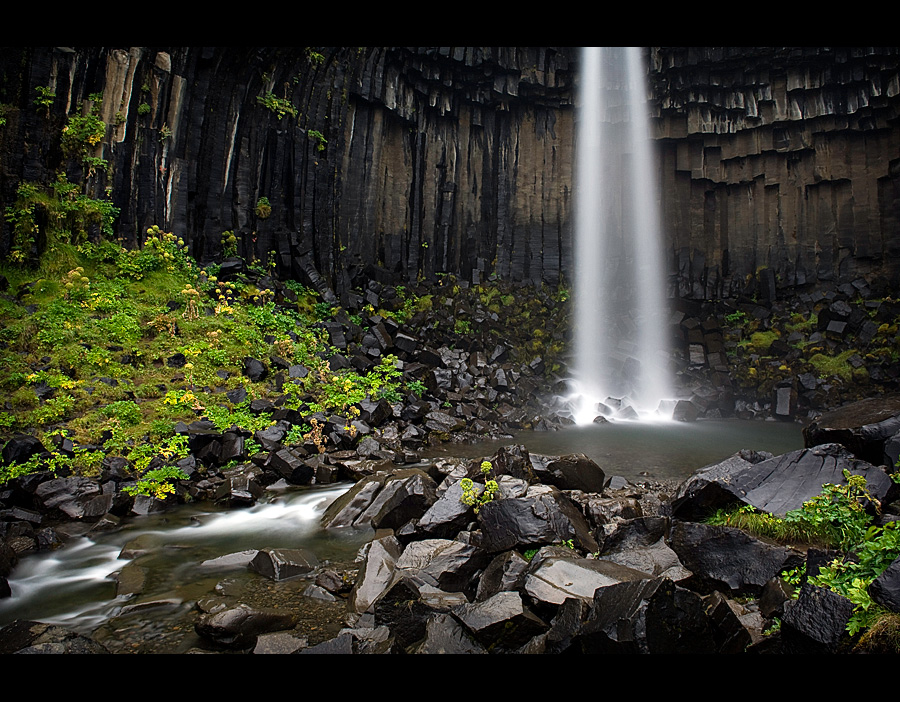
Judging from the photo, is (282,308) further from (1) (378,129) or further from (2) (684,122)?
(2) (684,122)

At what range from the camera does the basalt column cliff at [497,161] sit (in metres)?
17.9

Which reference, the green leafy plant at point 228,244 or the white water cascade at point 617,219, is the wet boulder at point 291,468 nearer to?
the green leafy plant at point 228,244

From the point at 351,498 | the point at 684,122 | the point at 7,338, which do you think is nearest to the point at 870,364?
the point at 684,122

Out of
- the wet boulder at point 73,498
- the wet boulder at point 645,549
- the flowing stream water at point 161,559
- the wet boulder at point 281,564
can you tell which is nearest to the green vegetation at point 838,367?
the wet boulder at point 645,549

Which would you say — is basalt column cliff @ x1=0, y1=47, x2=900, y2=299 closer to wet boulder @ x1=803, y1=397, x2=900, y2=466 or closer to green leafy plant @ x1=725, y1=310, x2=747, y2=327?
green leafy plant @ x1=725, y1=310, x2=747, y2=327

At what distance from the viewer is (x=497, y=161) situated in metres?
25.6

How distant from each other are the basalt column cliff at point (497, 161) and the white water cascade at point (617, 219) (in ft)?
2.40

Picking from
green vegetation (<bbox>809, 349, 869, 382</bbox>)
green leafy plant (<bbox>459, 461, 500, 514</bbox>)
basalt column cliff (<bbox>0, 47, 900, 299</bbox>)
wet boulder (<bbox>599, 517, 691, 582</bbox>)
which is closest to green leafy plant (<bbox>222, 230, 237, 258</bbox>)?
basalt column cliff (<bbox>0, 47, 900, 299</bbox>)

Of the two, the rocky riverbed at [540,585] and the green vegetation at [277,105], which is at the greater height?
the green vegetation at [277,105]

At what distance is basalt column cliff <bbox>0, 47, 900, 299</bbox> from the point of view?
1786 cm

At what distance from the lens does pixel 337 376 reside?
14148 millimetres

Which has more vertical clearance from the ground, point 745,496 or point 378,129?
point 378,129

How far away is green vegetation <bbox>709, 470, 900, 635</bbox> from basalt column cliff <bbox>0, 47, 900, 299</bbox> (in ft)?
54.3

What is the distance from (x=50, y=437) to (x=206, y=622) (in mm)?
6310
